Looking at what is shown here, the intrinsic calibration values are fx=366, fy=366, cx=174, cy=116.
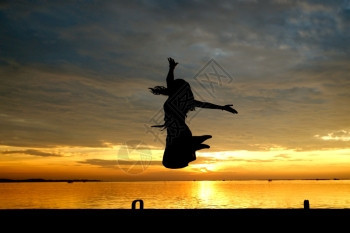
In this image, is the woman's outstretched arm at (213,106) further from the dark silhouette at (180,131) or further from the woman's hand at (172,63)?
the woman's hand at (172,63)

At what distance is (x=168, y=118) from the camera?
319 inches

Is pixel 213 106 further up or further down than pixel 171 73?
further down

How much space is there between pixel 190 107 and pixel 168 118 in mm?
578

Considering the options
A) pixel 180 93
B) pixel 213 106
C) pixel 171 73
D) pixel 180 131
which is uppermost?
pixel 171 73
